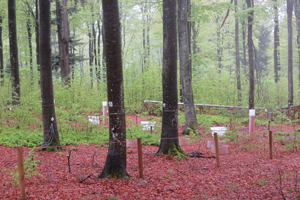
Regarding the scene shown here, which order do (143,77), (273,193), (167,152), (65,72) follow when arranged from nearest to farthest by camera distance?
(273,193), (167,152), (65,72), (143,77)

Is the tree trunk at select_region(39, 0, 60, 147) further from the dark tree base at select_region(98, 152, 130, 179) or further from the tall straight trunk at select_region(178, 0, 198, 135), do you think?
the tall straight trunk at select_region(178, 0, 198, 135)

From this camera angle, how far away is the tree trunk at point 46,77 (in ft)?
23.5

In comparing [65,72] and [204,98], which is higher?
[65,72]

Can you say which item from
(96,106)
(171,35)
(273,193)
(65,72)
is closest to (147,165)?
(273,193)

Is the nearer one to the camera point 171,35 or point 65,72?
point 171,35

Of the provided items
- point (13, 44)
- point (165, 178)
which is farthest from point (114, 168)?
point (13, 44)

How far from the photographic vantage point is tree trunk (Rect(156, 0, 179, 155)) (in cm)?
692

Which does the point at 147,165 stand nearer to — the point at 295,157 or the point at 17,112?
the point at 295,157

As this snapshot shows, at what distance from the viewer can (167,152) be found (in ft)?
22.6

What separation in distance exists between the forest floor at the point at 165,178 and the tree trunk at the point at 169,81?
51 cm

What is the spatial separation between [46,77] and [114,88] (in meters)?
3.09

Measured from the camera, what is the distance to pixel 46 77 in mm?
7207

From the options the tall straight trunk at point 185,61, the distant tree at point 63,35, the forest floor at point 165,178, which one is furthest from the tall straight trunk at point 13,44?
the tall straight trunk at point 185,61

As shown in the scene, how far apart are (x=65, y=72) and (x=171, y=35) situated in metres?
10.4
